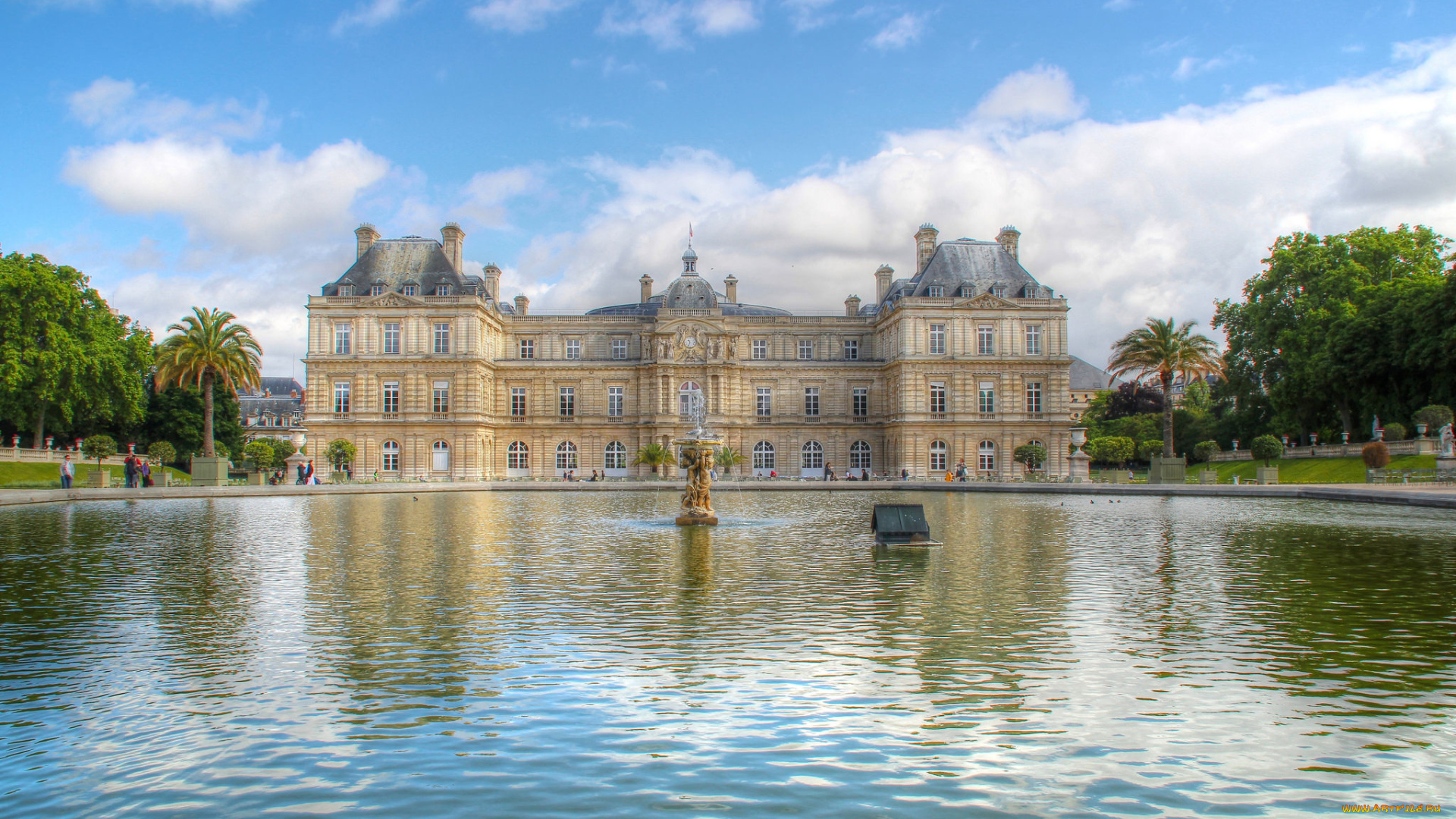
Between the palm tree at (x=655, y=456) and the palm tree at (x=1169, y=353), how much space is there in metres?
27.6

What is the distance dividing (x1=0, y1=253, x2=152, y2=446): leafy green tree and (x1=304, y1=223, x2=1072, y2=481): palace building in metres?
11.0

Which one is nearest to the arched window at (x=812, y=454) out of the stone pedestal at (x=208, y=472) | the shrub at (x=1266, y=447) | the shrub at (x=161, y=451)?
the shrub at (x=1266, y=447)

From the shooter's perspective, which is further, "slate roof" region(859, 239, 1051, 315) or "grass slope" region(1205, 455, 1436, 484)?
"slate roof" region(859, 239, 1051, 315)

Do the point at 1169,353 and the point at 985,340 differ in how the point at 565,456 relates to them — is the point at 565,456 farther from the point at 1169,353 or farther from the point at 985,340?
the point at 1169,353

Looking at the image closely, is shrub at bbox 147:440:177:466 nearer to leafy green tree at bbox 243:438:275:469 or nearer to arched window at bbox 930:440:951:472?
leafy green tree at bbox 243:438:275:469

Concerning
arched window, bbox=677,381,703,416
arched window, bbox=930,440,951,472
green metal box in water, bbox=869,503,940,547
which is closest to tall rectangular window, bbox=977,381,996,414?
arched window, bbox=930,440,951,472

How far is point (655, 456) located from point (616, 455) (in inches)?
316

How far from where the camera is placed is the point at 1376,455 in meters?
42.3

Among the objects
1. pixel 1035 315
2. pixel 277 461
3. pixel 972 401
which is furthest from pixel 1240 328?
pixel 277 461

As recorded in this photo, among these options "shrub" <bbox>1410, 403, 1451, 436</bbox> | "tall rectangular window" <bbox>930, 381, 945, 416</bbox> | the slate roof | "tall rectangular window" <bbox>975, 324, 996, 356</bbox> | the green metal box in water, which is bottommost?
the green metal box in water

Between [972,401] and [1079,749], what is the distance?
2387 inches

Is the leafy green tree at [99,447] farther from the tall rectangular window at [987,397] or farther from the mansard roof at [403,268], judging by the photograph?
the tall rectangular window at [987,397]

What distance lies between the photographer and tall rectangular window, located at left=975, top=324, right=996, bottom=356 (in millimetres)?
65500

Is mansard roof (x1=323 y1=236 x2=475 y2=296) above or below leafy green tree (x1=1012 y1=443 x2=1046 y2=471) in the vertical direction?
above
